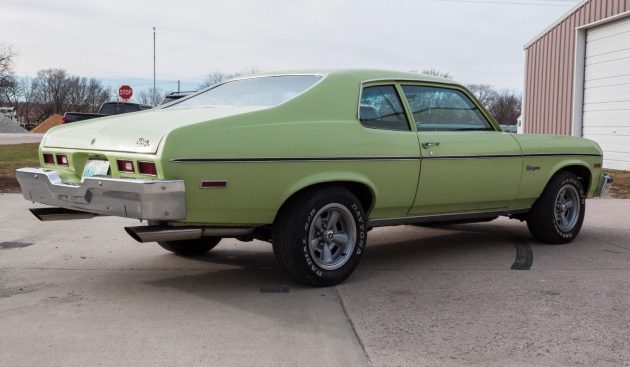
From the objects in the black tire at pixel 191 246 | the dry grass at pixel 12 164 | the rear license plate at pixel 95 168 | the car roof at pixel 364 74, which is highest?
the car roof at pixel 364 74

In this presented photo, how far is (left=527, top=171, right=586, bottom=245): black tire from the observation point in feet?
20.2

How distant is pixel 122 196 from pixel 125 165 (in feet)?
0.79

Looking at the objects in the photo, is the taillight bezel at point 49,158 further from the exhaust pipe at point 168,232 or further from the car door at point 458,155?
the car door at point 458,155

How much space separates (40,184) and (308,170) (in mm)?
1863

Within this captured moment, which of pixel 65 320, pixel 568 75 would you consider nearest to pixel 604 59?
pixel 568 75

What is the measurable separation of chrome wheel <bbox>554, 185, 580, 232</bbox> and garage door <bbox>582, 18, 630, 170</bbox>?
10.4m

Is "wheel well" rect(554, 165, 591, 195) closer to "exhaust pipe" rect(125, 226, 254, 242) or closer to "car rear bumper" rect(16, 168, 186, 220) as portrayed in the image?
"exhaust pipe" rect(125, 226, 254, 242)

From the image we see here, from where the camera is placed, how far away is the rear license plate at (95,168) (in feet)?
13.7

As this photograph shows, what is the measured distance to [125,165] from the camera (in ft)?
13.2

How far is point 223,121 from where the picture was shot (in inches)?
159

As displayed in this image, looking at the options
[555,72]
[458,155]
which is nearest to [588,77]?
[555,72]

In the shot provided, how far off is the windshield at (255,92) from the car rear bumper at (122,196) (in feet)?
3.51

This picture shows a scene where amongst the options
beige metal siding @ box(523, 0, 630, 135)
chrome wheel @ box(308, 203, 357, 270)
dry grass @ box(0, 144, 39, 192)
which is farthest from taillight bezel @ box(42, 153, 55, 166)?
beige metal siding @ box(523, 0, 630, 135)

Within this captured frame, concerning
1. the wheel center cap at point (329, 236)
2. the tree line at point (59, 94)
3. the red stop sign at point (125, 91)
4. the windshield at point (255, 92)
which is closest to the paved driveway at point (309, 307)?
the wheel center cap at point (329, 236)
